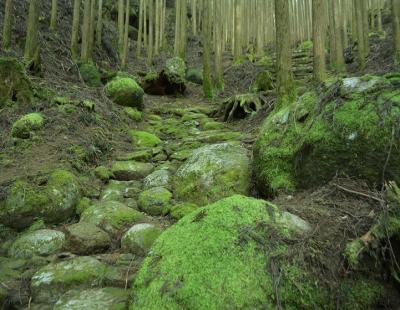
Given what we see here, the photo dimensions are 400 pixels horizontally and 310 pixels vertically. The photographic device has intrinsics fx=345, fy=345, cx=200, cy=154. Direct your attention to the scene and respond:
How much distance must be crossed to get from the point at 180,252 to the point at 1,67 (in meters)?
5.96

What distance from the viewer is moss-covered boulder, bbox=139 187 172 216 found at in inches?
159

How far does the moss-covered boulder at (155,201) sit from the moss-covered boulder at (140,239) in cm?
67

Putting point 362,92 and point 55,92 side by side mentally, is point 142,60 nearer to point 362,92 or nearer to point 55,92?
point 55,92

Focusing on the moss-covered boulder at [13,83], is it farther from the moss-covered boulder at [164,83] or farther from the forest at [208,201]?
the moss-covered boulder at [164,83]

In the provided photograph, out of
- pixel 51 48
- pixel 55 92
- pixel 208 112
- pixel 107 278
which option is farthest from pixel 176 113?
pixel 107 278

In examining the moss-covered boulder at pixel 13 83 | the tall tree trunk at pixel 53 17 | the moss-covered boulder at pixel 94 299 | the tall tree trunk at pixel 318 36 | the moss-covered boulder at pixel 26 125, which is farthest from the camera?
the tall tree trunk at pixel 53 17

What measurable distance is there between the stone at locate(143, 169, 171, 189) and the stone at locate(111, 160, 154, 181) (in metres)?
0.21

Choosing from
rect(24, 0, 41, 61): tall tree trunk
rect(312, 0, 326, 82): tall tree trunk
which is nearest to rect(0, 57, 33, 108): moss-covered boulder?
rect(24, 0, 41, 61): tall tree trunk

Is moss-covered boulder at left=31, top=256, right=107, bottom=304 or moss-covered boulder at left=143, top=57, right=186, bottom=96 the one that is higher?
moss-covered boulder at left=143, top=57, right=186, bottom=96

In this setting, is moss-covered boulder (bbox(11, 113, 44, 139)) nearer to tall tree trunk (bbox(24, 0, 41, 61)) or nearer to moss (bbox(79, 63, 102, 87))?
tall tree trunk (bbox(24, 0, 41, 61))

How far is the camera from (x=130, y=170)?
5.17 m

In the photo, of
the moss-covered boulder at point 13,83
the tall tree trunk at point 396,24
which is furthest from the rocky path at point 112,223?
the tall tree trunk at point 396,24

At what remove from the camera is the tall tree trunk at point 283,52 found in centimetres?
615

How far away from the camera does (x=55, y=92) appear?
7547 millimetres
